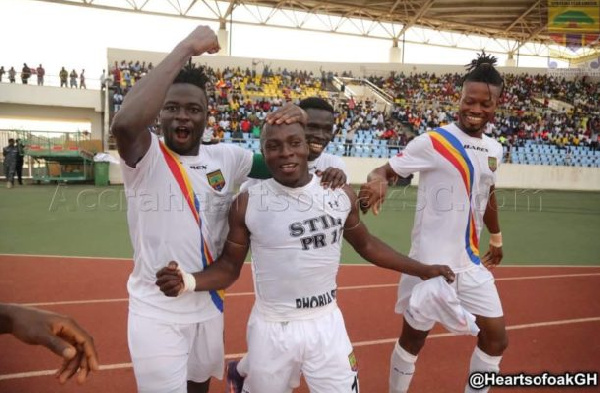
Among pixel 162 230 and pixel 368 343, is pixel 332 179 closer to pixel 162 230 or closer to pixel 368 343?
pixel 162 230

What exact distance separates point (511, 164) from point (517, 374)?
20.8 metres

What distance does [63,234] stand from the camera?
32.0ft

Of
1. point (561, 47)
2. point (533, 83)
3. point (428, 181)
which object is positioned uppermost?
point (561, 47)

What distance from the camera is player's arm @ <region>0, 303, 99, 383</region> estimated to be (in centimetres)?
148

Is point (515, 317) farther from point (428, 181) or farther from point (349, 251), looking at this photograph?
point (349, 251)

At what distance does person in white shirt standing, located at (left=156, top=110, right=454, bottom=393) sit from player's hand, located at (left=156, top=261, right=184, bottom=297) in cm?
14

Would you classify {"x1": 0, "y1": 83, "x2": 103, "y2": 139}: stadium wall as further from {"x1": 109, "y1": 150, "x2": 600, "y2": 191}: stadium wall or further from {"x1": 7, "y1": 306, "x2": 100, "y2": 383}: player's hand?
{"x1": 7, "y1": 306, "x2": 100, "y2": 383}: player's hand

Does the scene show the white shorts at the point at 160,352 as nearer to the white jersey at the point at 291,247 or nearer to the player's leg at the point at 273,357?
the player's leg at the point at 273,357

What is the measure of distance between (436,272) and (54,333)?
2259mm

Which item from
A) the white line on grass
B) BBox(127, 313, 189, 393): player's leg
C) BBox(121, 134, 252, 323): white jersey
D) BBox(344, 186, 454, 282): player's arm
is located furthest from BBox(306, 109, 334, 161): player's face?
the white line on grass

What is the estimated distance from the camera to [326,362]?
2377mm

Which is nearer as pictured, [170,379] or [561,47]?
[170,379]

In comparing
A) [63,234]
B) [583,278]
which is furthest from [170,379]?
[63,234]

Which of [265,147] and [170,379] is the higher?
[265,147]
